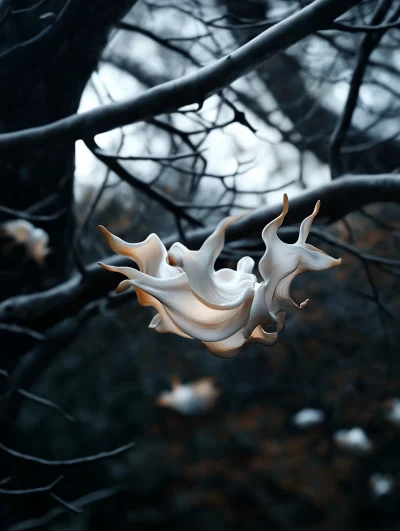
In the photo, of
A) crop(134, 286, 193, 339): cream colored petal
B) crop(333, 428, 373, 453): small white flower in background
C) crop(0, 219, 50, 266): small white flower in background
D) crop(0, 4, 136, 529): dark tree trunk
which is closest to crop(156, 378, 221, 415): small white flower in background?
crop(333, 428, 373, 453): small white flower in background

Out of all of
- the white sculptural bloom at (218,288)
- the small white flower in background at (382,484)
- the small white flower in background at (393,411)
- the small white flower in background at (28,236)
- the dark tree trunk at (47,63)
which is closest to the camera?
the white sculptural bloom at (218,288)

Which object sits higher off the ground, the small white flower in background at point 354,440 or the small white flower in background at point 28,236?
the small white flower in background at point 28,236

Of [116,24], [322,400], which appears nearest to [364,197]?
[116,24]

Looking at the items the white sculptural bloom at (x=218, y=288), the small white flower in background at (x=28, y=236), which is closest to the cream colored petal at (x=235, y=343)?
the white sculptural bloom at (x=218, y=288)

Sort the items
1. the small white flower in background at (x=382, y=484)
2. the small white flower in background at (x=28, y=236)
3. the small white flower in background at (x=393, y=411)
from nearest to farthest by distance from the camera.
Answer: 1. the small white flower in background at (x=28, y=236)
2. the small white flower in background at (x=393, y=411)
3. the small white flower in background at (x=382, y=484)

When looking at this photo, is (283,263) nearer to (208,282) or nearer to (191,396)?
(208,282)

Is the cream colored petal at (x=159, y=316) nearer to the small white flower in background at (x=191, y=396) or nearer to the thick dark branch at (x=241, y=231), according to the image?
the thick dark branch at (x=241, y=231)
